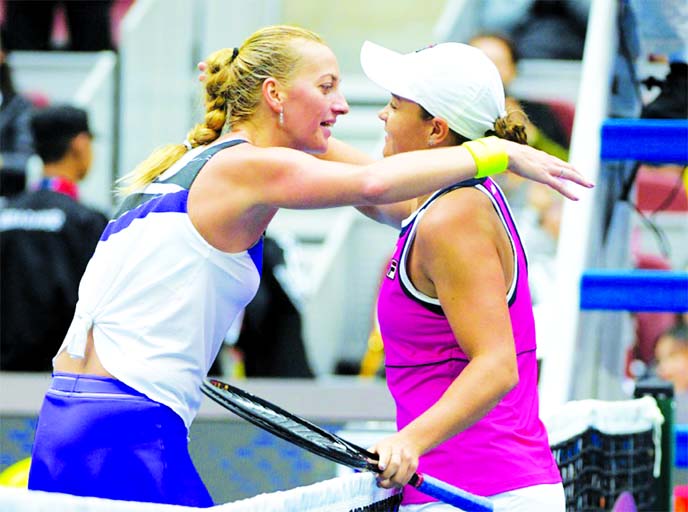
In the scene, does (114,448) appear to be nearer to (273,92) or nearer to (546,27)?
(273,92)

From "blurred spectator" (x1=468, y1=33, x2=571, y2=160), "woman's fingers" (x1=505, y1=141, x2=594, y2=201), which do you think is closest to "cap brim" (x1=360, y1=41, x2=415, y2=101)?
"woman's fingers" (x1=505, y1=141, x2=594, y2=201)

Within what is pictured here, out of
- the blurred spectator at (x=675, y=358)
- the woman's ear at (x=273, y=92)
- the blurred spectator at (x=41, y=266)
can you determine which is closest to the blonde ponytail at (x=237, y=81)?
the woman's ear at (x=273, y=92)

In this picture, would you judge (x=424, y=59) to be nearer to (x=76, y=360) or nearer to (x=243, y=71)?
(x=243, y=71)

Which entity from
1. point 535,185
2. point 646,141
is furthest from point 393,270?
point 535,185

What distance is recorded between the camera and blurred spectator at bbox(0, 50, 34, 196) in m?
8.75

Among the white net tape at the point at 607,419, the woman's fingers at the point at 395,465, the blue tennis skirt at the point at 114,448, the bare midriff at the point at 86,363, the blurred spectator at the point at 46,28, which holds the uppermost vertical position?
the bare midriff at the point at 86,363

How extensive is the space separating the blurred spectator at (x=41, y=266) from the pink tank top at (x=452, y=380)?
3929mm

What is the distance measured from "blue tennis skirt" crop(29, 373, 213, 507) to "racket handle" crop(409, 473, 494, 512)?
1.62 feet

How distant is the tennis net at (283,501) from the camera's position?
2.23 meters

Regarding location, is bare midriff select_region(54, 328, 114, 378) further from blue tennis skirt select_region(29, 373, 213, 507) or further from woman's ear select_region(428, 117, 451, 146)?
woman's ear select_region(428, 117, 451, 146)

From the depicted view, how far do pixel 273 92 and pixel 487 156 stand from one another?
510mm

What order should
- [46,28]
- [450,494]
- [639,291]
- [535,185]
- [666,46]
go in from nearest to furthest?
[450,494] < [639,291] < [666,46] < [535,185] < [46,28]

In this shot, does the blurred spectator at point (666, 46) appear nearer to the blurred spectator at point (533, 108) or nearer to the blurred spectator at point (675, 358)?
the blurred spectator at point (533, 108)

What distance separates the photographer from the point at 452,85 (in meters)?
2.94
